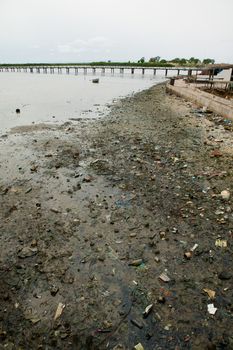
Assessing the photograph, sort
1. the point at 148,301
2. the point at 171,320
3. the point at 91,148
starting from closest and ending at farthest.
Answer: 1. the point at 171,320
2. the point at 148,301
3. the point at 91,148

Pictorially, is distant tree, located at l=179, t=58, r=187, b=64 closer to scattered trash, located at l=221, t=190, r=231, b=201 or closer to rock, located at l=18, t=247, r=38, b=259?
scattered trash, located at l=221, t=190, r=231, b=201

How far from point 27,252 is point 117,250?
1.61 metres

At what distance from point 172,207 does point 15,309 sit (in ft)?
12.1

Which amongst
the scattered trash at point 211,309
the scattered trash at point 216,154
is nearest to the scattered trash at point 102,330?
the scattered trash at point 211,309

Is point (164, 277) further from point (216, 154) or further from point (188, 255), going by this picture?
point (216, 154)

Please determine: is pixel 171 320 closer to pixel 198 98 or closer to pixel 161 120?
pixel 161 120

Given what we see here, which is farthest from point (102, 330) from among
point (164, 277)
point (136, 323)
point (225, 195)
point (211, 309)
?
point (225, 195)

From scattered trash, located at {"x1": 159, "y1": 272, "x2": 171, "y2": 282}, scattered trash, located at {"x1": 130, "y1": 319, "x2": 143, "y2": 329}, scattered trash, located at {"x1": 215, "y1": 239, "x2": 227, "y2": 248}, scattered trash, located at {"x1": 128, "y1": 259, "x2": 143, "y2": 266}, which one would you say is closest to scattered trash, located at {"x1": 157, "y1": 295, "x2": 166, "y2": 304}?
scattered trash, located at {"x1": 159, "y1": 272, "x2": 171, "y2": 282}

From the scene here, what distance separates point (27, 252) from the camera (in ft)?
14.6

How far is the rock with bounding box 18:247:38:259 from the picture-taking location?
4367 millimetres

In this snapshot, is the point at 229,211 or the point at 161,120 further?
the point at 161,120

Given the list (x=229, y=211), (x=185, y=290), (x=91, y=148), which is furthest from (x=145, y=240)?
(x=91, y=148)

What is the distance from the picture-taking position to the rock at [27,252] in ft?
14.3

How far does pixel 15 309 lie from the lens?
342 cm
